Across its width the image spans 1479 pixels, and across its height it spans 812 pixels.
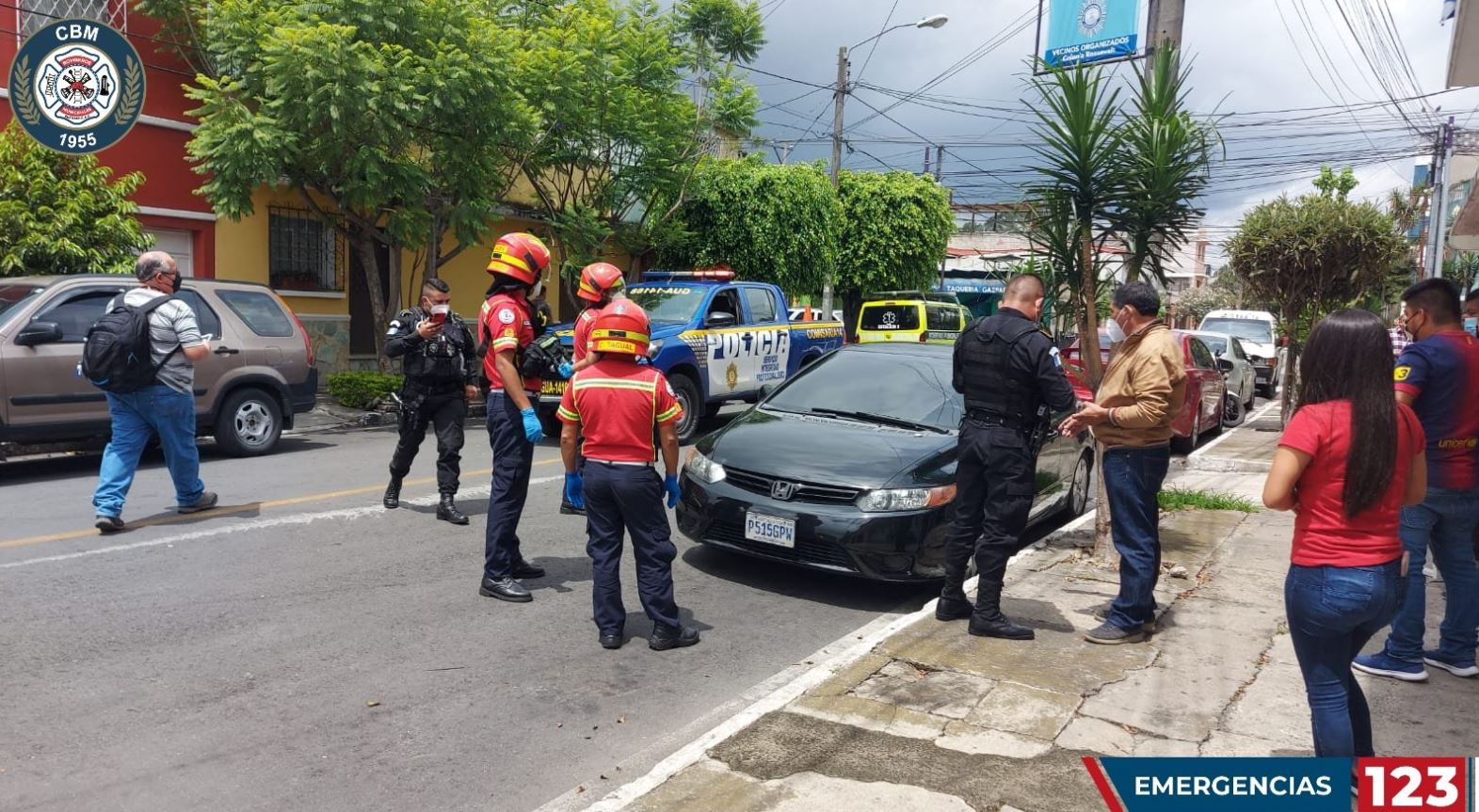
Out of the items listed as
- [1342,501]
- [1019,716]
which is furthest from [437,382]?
[1342,501]

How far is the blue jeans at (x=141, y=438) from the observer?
279 inches

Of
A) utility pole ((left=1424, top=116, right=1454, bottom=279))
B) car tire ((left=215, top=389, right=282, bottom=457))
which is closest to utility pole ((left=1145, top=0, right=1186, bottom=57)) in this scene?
car tire ((left=215, top=389, right=282, bottom=457))

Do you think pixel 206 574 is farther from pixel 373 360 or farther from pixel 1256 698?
pixel 373 360

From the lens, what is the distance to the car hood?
6.24 meters

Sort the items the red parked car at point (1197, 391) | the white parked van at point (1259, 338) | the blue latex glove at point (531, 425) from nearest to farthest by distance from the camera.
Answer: the blue latex glove at point (531, 425) → the red parked car at point (1197, 391) → the white parked van at point (1259, 338)

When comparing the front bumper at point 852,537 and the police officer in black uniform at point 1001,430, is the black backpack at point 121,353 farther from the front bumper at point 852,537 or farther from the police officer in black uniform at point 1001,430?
the police officer in black uniform at point 1001,430

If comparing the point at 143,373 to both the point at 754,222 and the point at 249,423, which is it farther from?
the point at 754,222

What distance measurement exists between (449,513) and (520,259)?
8.11 ft

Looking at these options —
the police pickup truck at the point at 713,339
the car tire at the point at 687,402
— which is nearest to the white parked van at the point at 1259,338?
the police pickup truck at the point at 713,339

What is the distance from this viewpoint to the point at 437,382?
801 cm

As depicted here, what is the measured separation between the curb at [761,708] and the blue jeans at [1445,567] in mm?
2208

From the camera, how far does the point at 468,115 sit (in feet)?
45.7

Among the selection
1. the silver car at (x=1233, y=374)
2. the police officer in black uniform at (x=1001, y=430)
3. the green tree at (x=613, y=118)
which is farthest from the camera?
the silver car at (x=1233, y=374)

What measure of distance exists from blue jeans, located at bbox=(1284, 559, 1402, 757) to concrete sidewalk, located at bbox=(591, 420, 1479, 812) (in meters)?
0.79
